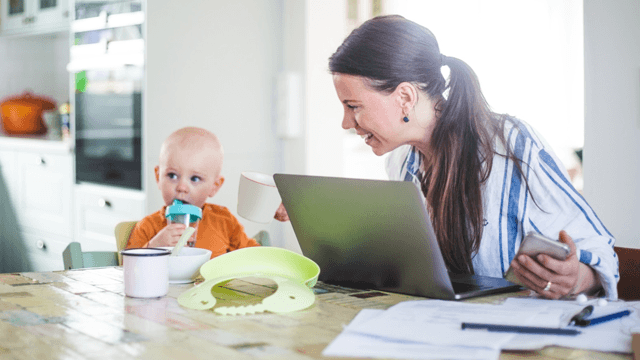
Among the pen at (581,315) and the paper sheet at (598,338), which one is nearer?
the paper sheet at (598,338)

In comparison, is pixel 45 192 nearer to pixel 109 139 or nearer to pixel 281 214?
pixel 109 139

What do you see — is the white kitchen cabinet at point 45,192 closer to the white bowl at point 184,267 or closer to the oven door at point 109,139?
the oven door at point 109,139

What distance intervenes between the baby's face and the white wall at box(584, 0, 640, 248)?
52.3 inches

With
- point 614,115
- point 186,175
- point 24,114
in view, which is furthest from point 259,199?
point 24,114

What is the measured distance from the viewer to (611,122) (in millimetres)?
2264

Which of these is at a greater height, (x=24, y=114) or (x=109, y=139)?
(x=24, y=114)

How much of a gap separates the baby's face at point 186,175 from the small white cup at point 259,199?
46 centimetres

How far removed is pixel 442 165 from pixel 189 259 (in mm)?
588

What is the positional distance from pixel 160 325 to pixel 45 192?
3.09 meters

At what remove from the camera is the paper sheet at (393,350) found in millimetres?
724

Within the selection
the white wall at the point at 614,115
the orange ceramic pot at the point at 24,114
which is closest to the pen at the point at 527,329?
the white wall at the point at 614,115

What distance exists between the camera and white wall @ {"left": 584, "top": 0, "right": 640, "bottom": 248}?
220 cm

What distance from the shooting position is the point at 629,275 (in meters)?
1.27

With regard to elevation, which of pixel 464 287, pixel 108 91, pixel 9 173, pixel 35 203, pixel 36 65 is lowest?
pixel 35 203
